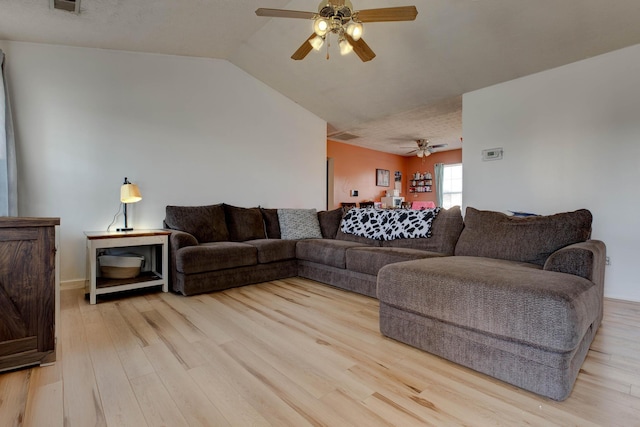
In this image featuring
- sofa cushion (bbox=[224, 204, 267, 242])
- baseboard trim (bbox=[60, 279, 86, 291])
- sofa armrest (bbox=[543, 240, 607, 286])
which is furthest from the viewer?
sofa cushion (bbox=[224, 204, 267, 242])

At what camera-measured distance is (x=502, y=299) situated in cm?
147

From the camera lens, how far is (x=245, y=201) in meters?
4.51

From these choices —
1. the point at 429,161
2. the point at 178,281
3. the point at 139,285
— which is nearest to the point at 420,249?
the point at 178,281

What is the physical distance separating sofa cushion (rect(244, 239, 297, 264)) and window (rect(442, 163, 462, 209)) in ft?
18.9

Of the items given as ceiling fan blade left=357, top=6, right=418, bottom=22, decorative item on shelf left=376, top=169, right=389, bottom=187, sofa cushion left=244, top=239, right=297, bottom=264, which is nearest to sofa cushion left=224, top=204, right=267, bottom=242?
sofa cushion left=244, top=239, right=297, bottom=264

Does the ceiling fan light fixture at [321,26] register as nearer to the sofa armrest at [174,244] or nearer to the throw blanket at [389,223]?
the throw blanket at [389,223]

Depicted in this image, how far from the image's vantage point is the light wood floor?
1257 mm

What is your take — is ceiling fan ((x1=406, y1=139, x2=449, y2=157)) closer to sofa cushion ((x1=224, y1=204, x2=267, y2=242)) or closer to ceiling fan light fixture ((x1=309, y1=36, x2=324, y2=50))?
sofa cushion ((x1=224, y1=204, x2=267, y2=242))

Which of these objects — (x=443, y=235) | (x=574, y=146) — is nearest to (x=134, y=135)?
(x=443, y=235)

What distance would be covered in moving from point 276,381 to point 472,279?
114 cm

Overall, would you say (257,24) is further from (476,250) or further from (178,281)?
(476,250)

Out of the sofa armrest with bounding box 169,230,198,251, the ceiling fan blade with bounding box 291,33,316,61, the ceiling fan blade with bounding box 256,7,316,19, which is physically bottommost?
the sofa armrest with bounding box 169,230,198,251

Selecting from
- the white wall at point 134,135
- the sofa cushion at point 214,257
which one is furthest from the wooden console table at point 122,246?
the white wall at point 134,135

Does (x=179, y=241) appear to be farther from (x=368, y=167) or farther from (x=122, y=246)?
(x=368, y=167)
